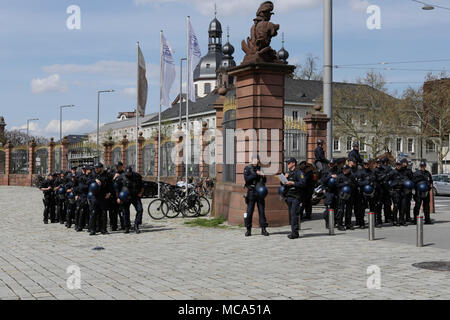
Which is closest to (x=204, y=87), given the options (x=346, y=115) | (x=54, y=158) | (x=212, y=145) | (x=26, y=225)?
(x=346, y=115)

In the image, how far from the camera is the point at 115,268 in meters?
9.05

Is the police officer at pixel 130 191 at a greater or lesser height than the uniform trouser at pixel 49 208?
greater

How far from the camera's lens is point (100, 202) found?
14.4m

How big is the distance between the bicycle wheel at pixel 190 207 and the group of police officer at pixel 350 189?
3957 millimetres

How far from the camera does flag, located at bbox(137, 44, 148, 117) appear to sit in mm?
26797

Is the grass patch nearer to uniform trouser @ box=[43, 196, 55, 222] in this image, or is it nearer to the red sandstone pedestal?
the red sandstone pedestal

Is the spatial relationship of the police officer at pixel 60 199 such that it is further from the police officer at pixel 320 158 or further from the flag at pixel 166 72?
the flag at pixel 166 72

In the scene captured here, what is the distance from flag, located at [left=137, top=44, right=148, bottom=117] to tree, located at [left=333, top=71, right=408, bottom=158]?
3416cm

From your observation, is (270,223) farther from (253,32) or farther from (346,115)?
(346,115)

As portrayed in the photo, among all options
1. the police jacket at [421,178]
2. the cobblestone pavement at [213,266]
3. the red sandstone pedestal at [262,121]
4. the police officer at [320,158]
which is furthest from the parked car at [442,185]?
the cobblestone pavement at [213,266]

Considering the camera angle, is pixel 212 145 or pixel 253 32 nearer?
pixel 253 32

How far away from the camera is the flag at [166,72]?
86.1 ft
